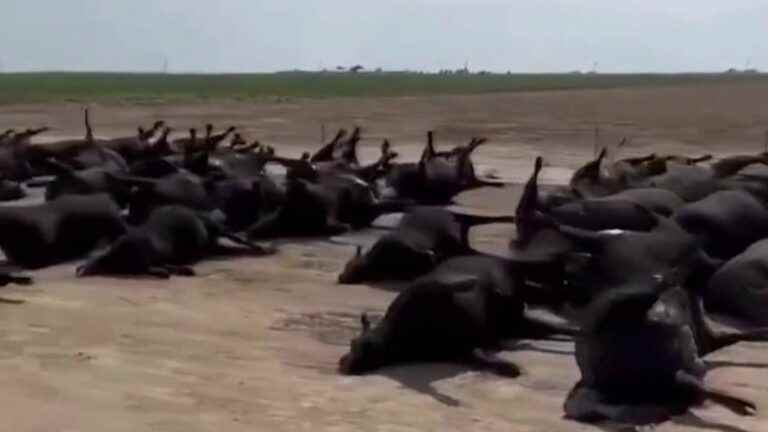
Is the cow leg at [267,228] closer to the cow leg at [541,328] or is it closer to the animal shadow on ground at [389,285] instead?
the animal shadow on ground at [389,285]

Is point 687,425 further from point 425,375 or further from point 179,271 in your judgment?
point 179,271

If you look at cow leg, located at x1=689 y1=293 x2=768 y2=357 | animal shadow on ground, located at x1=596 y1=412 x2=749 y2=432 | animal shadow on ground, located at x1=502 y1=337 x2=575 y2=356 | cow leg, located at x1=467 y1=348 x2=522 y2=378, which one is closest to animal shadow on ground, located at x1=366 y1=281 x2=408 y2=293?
animal shadow on ground, located at x1=502 y1=337 x2=575 y2=356

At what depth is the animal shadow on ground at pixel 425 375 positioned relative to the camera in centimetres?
823

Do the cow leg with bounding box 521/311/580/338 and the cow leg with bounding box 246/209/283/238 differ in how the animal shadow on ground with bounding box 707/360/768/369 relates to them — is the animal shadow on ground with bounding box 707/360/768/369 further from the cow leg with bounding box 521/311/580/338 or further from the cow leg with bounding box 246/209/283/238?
the cow leg with bounding box 246/209/283/238

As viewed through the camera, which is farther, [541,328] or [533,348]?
[541,328]

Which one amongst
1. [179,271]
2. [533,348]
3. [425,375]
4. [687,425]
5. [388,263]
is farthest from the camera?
[179,271]

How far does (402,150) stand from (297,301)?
60.2 ft

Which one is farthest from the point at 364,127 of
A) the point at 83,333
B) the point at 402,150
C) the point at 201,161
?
the point at 83,333

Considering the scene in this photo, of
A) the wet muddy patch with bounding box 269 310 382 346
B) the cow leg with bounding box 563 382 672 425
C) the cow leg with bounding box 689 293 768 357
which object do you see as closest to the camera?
the cow leg with bounding box 563 382 672 425

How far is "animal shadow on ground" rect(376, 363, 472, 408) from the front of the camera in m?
8.23

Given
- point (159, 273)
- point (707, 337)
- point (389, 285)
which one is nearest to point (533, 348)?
point (707, 337)

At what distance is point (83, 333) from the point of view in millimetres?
9711

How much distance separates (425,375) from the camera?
8.64 m

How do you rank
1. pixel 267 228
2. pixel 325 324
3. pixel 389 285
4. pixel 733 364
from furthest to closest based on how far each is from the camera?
pixel 267 228
pixel 389 285
pixel 325 324
pixel 733 364
